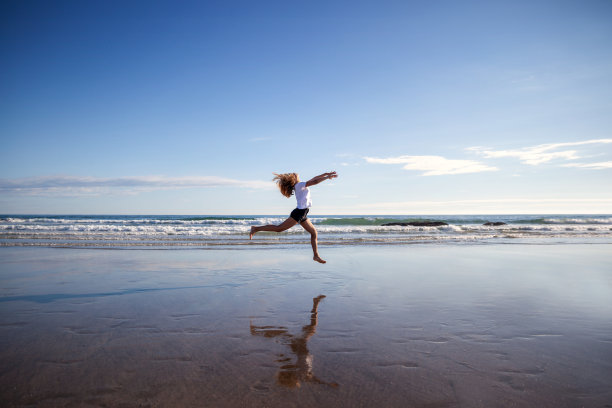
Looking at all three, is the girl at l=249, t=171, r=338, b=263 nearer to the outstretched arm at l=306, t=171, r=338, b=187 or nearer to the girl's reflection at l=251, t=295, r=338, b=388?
the outstretched arm at l=306, t=171, r=338, b=187

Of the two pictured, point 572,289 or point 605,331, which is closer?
point 605,331

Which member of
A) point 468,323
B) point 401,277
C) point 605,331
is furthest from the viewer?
point 401,277

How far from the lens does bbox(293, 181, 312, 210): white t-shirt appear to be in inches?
315

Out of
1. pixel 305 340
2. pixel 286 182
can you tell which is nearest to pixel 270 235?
pixel 286 182

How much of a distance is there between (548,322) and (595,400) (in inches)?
84.8

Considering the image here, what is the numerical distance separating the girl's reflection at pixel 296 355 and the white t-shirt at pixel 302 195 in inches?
141

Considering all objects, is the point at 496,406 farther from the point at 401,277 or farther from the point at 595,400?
the point at 401,277

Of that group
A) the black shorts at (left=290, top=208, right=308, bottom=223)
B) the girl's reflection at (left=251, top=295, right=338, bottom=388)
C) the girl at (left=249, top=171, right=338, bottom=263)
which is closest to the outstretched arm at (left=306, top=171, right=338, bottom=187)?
the girl at (left=249, top=171, right=338, bottom=263)

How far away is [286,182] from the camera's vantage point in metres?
8.34

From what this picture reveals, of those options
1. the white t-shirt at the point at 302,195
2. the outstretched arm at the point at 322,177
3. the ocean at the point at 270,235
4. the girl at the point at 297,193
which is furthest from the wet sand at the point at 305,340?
the ocean at the point at 270,235

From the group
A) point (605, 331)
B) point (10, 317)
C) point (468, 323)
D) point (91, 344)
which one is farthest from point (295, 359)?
point (10, 317)

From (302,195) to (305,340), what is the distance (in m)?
4.59

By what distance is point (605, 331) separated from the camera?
4.04 meters

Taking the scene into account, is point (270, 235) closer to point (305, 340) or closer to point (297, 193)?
point (297, 193)
